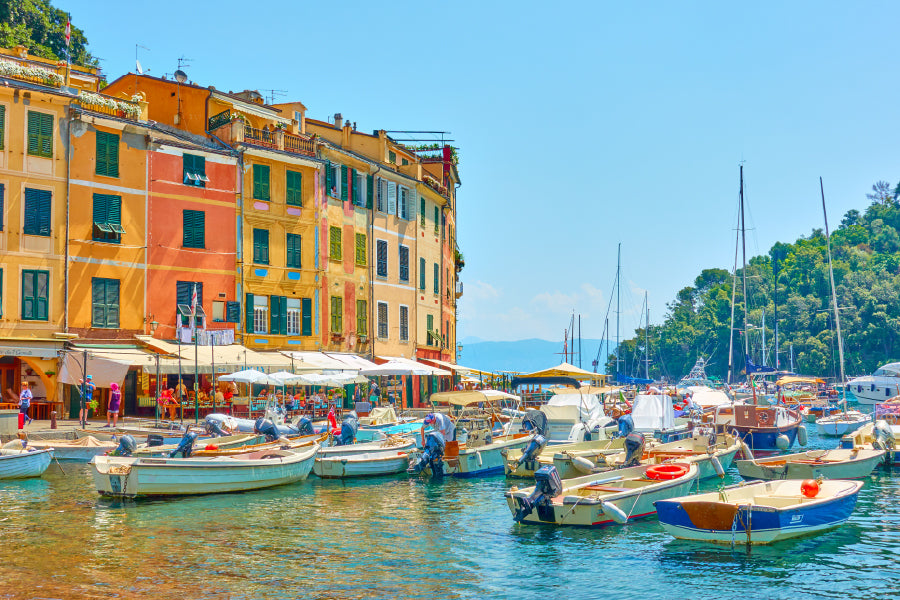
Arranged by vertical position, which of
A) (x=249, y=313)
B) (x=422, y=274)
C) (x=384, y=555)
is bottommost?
(x=384, y=555)

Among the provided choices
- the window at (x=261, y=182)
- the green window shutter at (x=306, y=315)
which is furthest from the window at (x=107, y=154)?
the green window shutter at (x=306, y=315)

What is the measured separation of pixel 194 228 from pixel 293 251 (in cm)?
508

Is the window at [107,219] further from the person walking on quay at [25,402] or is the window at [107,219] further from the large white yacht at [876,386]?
the large white yacht at [876,386]

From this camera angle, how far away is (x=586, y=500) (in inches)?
732

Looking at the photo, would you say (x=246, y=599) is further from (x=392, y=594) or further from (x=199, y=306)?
(x=199, y=306)

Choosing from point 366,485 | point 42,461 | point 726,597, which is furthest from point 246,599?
point 42,461

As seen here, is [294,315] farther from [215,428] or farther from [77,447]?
[77,447]

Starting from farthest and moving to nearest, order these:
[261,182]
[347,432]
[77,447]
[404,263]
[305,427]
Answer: [404,263] → [261,182] → [305,427] → [347,432] → [77,447]

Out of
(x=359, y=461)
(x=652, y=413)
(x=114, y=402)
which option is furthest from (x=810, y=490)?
(x=114, y=402)

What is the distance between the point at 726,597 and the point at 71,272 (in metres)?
29.0

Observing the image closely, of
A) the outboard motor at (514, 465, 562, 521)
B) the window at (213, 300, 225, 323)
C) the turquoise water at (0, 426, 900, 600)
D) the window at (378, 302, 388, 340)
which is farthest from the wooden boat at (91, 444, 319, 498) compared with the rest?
the window at (378, 302, 388, 340)

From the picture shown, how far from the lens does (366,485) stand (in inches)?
1029

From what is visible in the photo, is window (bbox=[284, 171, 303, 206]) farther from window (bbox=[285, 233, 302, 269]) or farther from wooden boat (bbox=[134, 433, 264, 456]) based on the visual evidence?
wooden boat (bbox=[134, 433, 264, 456])

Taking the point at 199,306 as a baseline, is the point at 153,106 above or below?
above
